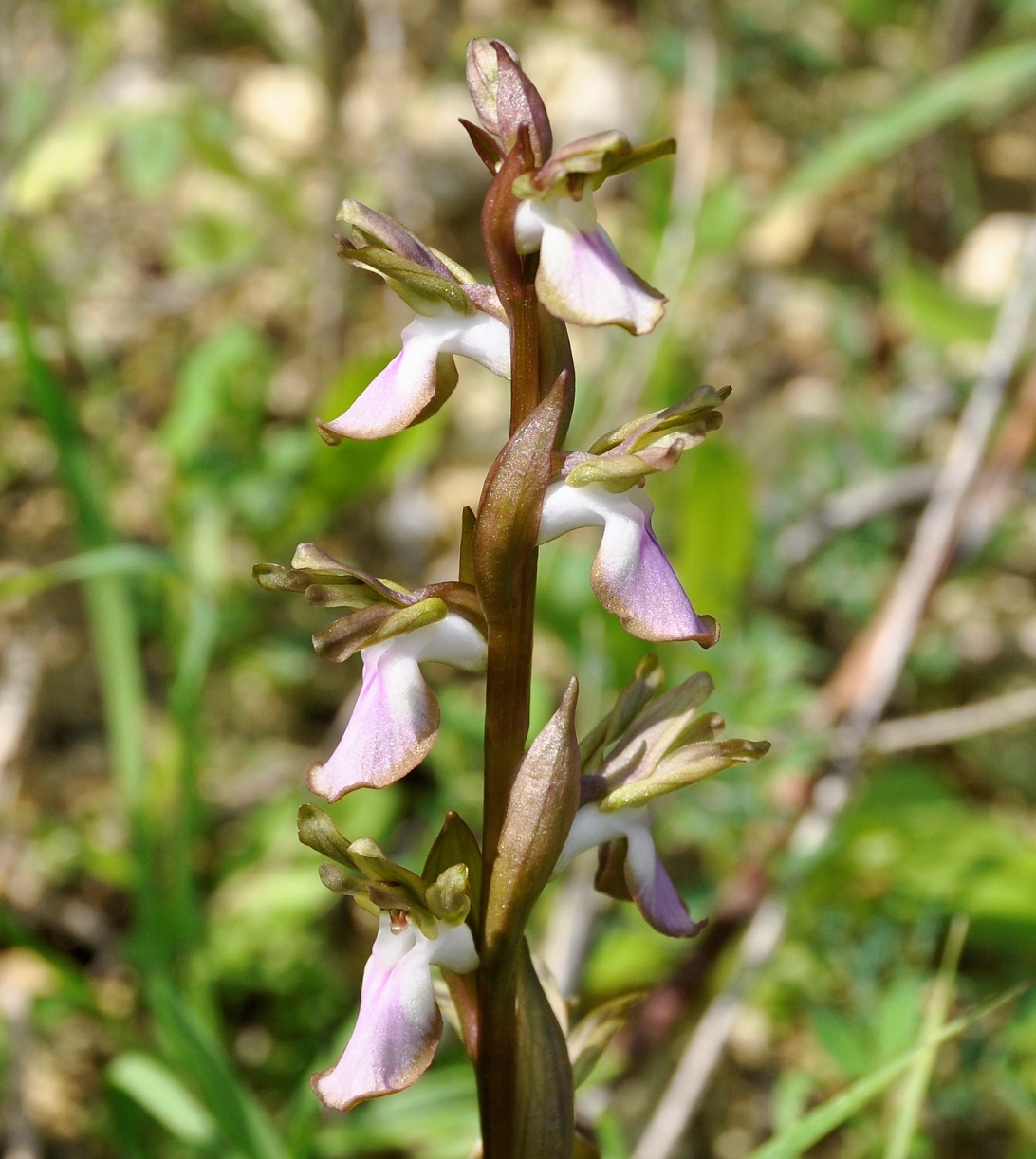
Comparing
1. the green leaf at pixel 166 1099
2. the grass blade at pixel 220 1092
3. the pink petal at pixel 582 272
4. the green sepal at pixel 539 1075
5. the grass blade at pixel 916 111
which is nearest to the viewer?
the pink petal at pixel 582 272

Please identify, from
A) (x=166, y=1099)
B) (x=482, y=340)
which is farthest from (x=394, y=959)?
(x=166, y=1099)

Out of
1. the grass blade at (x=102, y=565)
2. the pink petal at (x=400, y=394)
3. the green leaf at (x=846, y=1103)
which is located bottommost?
the green leaf at (x=846, y=1103)

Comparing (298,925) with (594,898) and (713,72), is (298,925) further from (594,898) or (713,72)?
(713,72)

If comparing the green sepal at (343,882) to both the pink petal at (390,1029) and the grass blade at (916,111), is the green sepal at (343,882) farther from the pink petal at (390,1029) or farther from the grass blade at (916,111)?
the grass blade at (916,111)

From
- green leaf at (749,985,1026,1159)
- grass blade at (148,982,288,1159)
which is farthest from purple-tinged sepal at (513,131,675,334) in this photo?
grass blade at (148,982,288,1159)

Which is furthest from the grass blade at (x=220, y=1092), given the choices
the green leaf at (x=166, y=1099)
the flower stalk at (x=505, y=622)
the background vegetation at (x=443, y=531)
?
the flower stalk at (x=505, y=622)

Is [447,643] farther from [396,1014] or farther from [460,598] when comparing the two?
[396,1014]

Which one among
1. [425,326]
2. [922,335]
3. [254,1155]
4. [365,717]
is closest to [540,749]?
[365,717]
